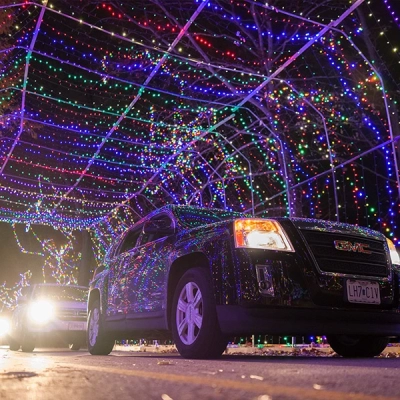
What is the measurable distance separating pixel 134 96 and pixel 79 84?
136cm

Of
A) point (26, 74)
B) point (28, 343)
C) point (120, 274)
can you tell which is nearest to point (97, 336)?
point (120, 274)

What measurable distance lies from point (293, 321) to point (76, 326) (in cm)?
864

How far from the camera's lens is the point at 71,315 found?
40.8ft

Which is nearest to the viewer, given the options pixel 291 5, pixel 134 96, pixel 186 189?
pixel 134 96

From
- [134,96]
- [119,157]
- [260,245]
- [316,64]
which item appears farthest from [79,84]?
[260,245]

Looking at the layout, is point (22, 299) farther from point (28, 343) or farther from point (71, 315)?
point (71, 315)

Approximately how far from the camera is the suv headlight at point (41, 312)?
12.4 m

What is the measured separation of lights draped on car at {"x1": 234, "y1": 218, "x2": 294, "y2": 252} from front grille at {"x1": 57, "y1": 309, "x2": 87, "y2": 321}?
27.4ft

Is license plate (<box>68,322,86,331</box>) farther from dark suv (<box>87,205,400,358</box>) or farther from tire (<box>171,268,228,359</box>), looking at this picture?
tire (<box>171,268,228,359</box>)

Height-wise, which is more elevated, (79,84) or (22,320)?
(79,84)

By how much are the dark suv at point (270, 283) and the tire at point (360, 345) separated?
0.01 metres

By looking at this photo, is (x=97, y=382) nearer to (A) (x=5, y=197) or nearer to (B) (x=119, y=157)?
A: (B) (x=119, y=157)

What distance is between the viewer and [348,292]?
4.92m

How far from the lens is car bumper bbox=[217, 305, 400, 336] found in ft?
15.0
